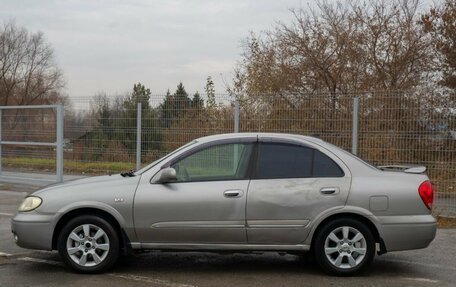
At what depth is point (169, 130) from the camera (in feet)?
40.5

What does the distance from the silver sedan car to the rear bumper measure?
0.04 ft

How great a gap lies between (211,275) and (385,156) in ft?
18.4

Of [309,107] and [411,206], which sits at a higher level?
[309,107]

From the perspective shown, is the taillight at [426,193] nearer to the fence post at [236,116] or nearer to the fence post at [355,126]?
the fence post at [355,126]

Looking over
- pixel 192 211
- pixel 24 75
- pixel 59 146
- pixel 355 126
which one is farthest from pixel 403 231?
pixel 24 75

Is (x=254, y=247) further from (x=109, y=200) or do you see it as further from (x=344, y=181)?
(x=109, y=200)

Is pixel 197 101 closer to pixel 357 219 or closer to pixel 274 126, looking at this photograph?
pixel 274 126

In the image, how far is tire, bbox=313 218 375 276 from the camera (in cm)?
580

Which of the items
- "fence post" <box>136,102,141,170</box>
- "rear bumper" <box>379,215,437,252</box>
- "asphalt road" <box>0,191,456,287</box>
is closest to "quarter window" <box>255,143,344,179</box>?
"rear bumper" <box>379,215,437,252</box>

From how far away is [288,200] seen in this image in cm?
575

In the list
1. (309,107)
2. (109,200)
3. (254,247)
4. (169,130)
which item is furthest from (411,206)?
(169,130)

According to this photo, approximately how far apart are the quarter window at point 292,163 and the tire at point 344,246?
586 mm

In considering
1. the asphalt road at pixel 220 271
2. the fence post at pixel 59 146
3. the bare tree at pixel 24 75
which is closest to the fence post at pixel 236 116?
the asphalt road at pixel 220 271

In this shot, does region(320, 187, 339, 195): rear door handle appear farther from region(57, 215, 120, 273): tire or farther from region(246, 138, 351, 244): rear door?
region(57, 215, 120, 273): tire
